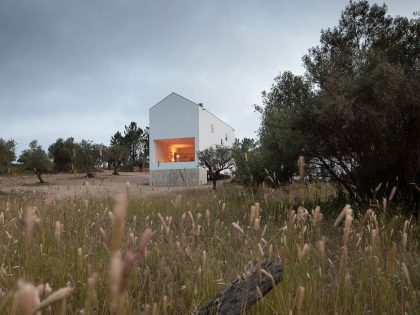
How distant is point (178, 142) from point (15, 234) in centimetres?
3130

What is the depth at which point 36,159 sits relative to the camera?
31953 mm

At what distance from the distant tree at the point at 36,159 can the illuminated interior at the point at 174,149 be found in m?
9.98

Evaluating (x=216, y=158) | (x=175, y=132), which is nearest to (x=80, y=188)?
(x=216, y=158)

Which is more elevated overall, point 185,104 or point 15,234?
point 185,104

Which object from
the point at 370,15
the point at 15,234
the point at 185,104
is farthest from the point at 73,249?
the point at 185,104

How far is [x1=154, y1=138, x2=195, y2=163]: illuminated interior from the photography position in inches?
1372

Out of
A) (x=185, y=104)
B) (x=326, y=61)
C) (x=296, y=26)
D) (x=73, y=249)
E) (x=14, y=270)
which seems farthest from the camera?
(x=185, y=104)

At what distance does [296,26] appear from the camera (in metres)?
25.1

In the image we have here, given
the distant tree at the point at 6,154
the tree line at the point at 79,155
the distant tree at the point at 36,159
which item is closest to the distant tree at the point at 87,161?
the tree line at the point at 79,155

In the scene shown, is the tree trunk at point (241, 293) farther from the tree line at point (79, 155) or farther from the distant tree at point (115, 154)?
the distant tree at point (115, 154)

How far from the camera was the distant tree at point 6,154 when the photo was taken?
26.5m

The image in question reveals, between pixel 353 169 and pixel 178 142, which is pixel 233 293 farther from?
pixel 178 142

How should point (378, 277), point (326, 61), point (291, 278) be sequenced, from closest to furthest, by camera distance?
point (378, 277) → point (291, 278) → point (326, 61)

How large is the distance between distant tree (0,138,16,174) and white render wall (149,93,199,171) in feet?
37.7
